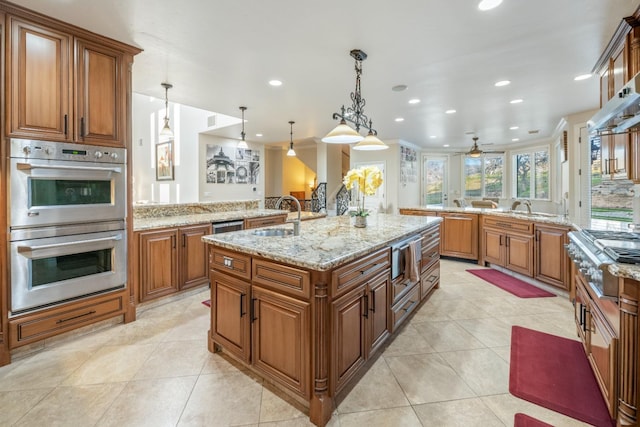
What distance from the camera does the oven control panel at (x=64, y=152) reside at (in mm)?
2123

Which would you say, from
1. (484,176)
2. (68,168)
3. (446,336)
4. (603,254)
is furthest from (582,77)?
(484,176)

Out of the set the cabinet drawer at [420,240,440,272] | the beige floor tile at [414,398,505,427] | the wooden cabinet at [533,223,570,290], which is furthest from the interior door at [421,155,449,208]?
the beige floor tile at [414,398,505,427]

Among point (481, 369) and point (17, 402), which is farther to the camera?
point (481, 369)

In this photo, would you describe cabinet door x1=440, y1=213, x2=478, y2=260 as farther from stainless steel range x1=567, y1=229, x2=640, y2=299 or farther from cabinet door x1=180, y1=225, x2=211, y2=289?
cabinet door x1=180, y1=225, x2=211, y2=289

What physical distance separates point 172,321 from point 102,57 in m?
2.54

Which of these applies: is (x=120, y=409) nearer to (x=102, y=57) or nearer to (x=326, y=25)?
(x=102, y=57)

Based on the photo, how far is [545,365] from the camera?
6.89ft

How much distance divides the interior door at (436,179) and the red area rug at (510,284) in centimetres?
460

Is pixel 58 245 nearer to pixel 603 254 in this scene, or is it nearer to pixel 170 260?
pixel 170 260

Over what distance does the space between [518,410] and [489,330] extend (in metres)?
1.08

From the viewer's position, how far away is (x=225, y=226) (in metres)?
3.90

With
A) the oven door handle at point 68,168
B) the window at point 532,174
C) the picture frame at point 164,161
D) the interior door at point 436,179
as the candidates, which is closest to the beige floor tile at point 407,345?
the oven door handle at point 68,168

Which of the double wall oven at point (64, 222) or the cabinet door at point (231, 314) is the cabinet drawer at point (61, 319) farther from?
the cabinet door at point (231, 314)

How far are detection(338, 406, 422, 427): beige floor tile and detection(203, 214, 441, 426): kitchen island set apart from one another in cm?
12
